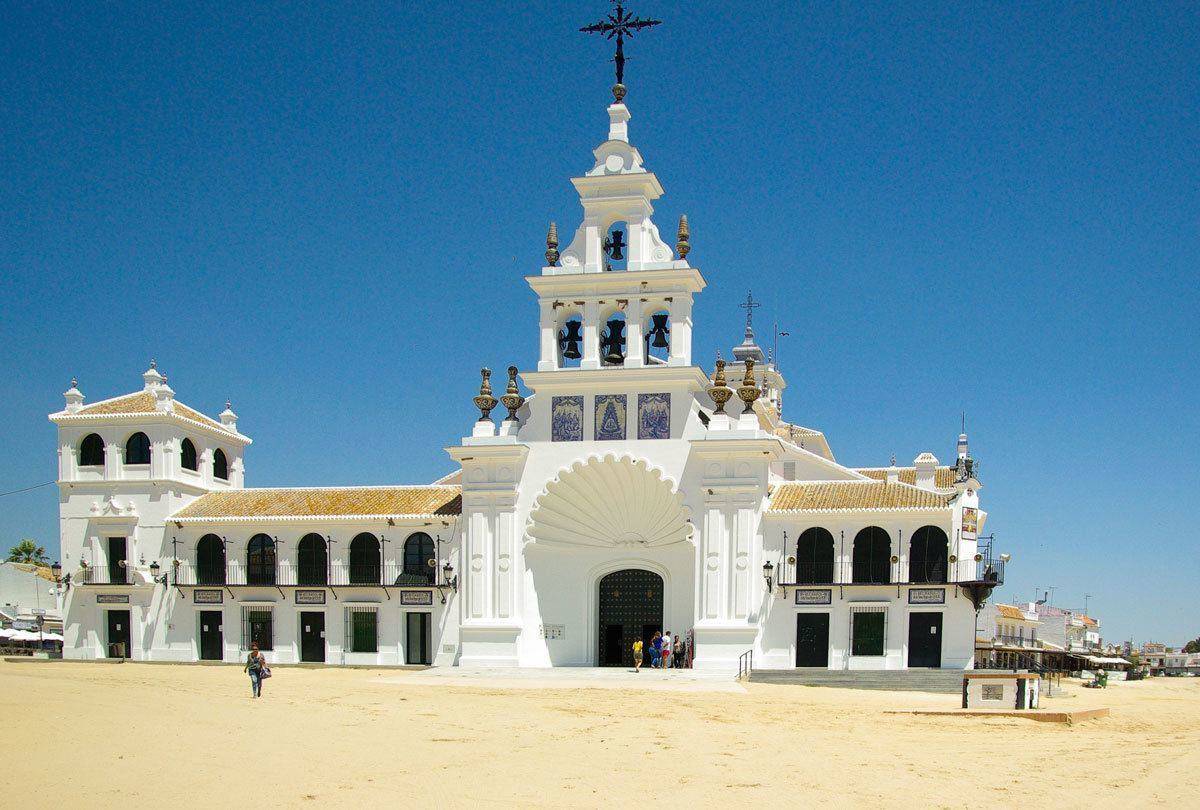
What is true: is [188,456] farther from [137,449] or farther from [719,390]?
[719,390]

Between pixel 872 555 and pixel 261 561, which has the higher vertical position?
pixel 872 555

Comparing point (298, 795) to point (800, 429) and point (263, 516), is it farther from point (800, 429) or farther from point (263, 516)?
point (800, 429)

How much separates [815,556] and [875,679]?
436 cm

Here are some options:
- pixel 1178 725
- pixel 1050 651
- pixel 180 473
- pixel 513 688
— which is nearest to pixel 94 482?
pixel 180 473

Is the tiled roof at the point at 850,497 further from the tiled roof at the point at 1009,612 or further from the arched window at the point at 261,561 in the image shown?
the tiled roof at the point at 1009,612

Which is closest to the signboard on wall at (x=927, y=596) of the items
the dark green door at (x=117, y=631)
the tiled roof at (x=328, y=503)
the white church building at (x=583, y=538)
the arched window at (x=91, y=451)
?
the white church building at (x=583, y=538)

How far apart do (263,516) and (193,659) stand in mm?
4541

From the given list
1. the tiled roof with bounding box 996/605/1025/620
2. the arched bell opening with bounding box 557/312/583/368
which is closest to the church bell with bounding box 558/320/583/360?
the arched bell opening with bounding box 557/312/583/368

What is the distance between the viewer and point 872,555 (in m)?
32.9

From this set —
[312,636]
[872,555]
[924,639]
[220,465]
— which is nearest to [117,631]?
[312,636]

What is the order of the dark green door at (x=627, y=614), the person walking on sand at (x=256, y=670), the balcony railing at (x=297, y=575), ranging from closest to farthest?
the person walking on sand at (x=256, y=670) < the dark green door at (x=627, y=614) < the balcony railing at (x=297, y=575)

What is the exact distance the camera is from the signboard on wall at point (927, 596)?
32031 millimetres

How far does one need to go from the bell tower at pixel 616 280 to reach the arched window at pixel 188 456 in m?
12.4

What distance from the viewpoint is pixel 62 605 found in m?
38.1
